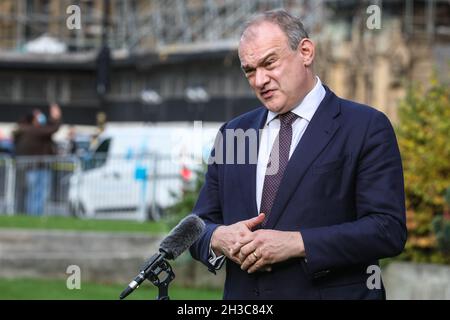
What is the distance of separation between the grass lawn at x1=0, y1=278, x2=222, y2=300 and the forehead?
7.44 metres

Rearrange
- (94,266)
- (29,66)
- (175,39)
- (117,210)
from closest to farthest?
(94,266) → (117,210) → (175,39) → (29,66)

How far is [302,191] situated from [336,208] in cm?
14

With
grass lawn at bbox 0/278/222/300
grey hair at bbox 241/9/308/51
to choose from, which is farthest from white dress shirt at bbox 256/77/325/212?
grass lawn at bbox 0/278/222/300

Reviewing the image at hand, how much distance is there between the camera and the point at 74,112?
63.4 meters

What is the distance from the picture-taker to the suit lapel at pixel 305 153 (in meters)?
4.71

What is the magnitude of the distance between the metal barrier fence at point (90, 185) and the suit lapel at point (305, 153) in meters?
18.3

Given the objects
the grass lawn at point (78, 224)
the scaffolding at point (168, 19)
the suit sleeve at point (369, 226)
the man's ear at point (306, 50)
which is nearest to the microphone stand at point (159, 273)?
the suit sleeve at point (369, 226)

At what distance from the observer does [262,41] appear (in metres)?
4.77

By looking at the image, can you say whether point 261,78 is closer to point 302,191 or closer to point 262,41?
point 262,41

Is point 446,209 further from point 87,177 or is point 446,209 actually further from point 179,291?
point 87,177

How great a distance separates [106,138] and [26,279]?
14.3m

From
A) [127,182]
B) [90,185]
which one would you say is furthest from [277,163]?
[90,185]

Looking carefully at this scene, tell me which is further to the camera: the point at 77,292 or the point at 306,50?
the point at 77,292

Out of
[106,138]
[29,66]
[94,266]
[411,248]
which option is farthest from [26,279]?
[29,66]
